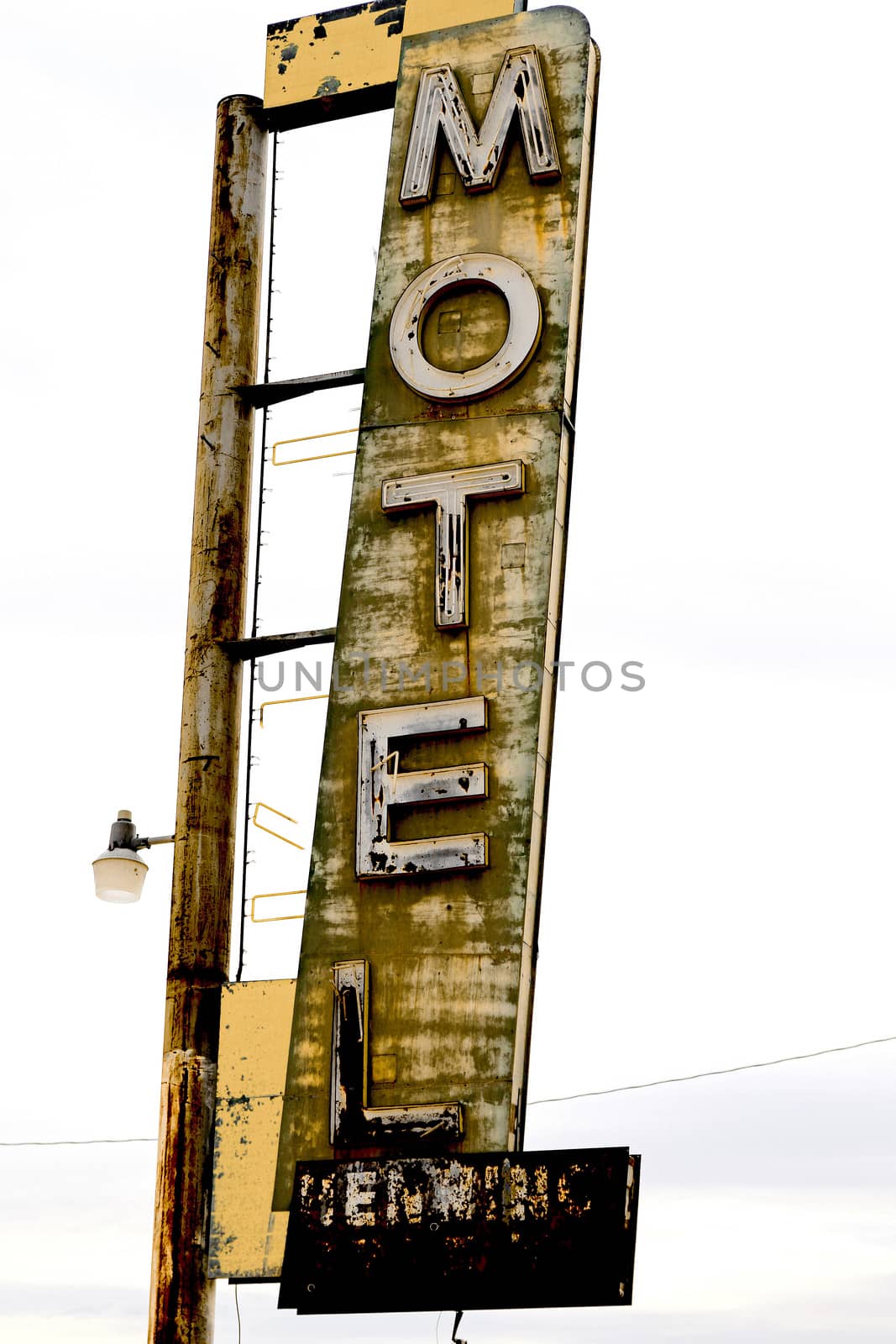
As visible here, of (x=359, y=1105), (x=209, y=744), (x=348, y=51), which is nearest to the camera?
(x=359, y=1105)

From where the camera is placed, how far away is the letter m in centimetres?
1251

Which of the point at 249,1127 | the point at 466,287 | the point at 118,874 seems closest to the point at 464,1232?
the point at 249,1127

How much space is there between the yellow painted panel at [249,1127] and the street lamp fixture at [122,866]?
0.95 meters

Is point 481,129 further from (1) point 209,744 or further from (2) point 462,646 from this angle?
Answer: (1) point 209,744

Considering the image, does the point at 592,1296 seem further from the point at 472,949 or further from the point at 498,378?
the point at 498,378

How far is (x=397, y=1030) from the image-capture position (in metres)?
10.8

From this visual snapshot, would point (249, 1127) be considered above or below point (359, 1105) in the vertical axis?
below

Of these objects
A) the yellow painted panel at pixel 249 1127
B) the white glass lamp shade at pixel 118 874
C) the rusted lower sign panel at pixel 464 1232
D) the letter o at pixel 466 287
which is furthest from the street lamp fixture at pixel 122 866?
the letter o at pixel 466 287

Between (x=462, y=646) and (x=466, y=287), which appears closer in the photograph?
(x=462, y=646)

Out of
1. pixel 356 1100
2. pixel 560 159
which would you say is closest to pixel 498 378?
pixel 560 159

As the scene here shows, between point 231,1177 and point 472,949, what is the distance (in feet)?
5.67

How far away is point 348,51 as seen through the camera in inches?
524

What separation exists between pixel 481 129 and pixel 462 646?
11.1 feet

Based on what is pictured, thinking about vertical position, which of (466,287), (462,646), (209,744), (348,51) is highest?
(348,51)
